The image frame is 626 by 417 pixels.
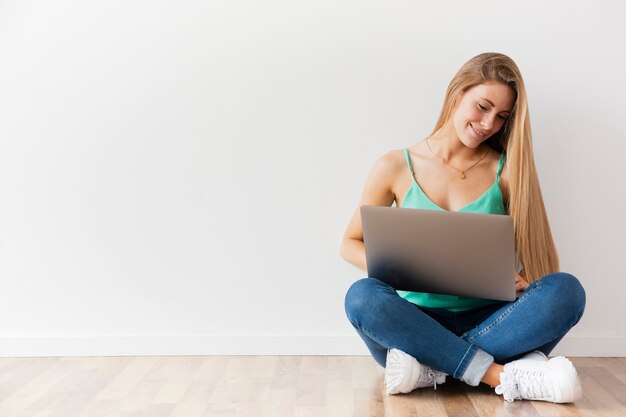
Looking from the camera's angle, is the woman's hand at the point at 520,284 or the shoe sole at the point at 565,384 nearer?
the shoe sole at the point at 565,384

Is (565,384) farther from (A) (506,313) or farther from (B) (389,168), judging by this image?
(B) (389,168)

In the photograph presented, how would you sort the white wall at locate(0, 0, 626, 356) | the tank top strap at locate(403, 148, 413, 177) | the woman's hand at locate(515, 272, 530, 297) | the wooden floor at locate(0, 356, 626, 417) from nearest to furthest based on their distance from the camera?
Result: the wooden floor at locate(0, 356, 626, 417)
the woman's hand at locate(515, 272, 530, 297)
the tank top strap at locate(403, 148, 413, 177)
the white wall at locate(0, 0, 626, 356)

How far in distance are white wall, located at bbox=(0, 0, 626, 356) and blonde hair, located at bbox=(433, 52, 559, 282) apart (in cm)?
30

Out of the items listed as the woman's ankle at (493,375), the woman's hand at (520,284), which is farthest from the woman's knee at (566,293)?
the woman's ankle at (493,375)

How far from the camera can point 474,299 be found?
7.27 feet

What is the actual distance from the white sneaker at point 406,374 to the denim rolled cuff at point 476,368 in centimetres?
8

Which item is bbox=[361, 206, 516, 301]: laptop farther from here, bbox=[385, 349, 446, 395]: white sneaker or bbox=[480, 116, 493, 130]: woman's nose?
bbox=[480, 116, 493, 130]: woman's nose

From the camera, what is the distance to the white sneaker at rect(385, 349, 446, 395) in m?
1.98

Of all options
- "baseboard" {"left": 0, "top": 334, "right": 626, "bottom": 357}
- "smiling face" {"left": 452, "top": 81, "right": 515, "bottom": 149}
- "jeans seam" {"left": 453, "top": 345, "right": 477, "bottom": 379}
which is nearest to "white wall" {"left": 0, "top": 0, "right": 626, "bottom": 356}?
"baseboard" {"left": 0, "top": 334, "right": 626, "bottom": 357}

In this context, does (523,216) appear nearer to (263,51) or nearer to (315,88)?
(315,88)

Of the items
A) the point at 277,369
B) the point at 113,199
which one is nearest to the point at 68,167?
the point at 113,199

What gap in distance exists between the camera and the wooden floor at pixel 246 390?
6.13 ft

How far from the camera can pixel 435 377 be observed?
204 cm

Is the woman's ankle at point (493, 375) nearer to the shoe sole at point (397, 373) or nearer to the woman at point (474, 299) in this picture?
the woman at point (474, 299)
